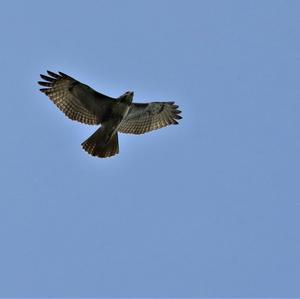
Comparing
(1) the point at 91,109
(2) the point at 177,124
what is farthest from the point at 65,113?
(2) the point at 177,124

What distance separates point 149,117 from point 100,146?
2.02 meters

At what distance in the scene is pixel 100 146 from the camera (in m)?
28.3

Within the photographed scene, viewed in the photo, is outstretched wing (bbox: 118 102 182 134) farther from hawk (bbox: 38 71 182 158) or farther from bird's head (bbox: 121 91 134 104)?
bird's head (bbox: 121 91 134 104)

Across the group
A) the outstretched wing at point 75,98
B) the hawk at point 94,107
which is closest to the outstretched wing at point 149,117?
the hawk at point 94,107

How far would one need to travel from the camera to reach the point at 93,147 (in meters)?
28.3

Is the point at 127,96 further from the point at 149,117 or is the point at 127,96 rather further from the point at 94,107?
the point at 149,117

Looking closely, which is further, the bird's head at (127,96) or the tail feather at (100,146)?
the tail feather at (100,146)

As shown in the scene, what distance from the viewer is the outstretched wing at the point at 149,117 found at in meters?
29.3

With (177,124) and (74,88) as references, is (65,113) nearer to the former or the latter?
(74,88)

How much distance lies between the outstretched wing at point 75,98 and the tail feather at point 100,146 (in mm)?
597

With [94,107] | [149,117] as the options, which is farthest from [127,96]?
[149,117]

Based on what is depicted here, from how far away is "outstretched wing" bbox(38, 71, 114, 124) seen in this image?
28266 millimetres

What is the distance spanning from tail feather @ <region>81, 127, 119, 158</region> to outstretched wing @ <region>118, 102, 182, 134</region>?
104 centimetres

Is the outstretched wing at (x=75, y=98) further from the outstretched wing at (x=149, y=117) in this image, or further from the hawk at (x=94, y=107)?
the outstretched wing at (x=149, y=117)
